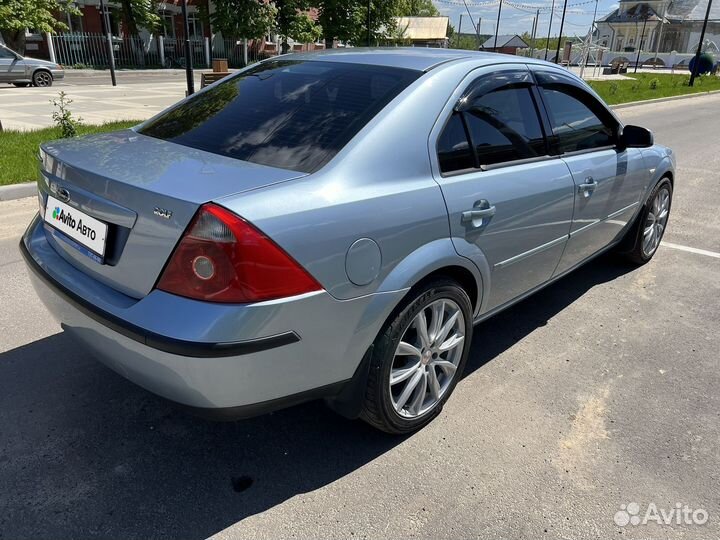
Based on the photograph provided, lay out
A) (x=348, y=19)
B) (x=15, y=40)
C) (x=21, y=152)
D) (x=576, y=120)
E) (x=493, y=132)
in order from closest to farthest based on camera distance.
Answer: (x=493, y=132), (x=576, y=120), (x=21, y=152), (x=348, y=19), (x=15, y=40)

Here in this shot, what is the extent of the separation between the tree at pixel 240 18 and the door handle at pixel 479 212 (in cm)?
1935

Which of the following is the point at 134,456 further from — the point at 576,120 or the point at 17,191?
the point at 17,191

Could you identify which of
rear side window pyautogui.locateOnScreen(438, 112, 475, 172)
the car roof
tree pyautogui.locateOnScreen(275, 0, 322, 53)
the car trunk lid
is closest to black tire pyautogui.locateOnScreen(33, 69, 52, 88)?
tree pyautogui.locateOnScreen(275, 0, 322, 53)

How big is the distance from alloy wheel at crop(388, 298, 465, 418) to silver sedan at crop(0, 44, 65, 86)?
21.3 m

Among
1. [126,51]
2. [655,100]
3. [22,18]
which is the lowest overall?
[655,100]

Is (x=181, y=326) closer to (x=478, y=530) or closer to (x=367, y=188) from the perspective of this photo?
(x=367, y=188)

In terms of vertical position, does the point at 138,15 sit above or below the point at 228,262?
above

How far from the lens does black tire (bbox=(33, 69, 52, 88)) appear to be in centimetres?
2008

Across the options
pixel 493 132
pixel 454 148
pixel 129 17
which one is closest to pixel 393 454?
pixel 454 148

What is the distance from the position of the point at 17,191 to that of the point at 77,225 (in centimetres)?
467

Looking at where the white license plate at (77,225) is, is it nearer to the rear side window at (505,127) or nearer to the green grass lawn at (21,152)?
the rear side window at (505,127)

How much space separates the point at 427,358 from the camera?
2646 mm

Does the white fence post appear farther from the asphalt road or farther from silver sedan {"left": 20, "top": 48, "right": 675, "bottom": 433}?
silver sedan {"left": 20, "top": 48, "right": 675, "bottom": 433}

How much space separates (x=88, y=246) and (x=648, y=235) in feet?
14.2
